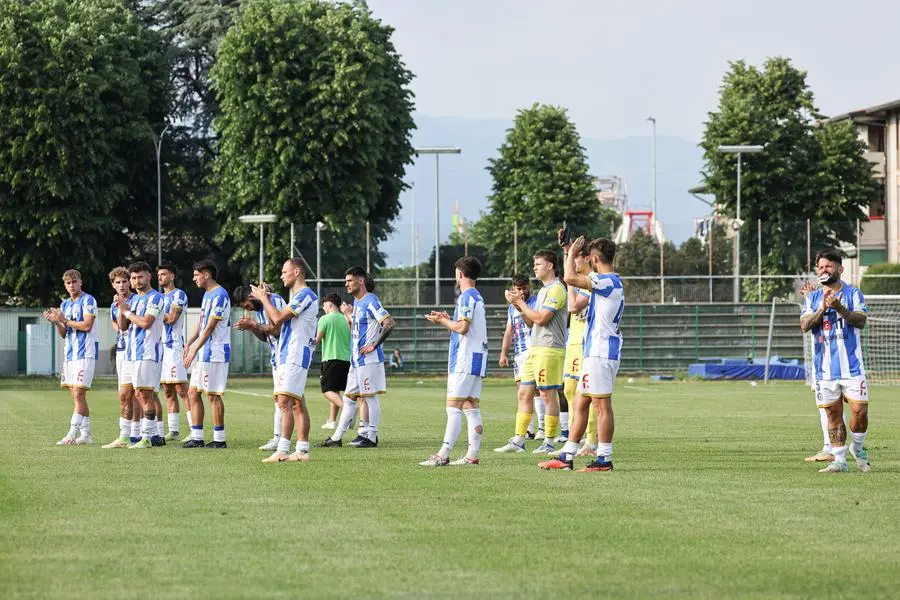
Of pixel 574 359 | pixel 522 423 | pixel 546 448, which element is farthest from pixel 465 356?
pixel 522 423

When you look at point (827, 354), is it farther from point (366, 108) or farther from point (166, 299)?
point (366, 108)

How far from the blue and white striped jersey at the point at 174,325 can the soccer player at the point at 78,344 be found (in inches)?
39.0

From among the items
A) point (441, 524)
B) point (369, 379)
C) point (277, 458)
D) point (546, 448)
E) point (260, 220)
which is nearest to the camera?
point (441, 524)

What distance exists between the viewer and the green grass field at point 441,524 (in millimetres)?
8094

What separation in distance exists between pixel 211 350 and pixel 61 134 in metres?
40.0

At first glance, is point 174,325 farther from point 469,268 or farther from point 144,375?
point 469,268

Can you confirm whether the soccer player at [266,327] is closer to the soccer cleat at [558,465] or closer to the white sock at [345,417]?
the white sock at [345,417]

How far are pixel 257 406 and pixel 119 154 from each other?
103 ft

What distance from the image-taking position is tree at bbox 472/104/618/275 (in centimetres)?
7162

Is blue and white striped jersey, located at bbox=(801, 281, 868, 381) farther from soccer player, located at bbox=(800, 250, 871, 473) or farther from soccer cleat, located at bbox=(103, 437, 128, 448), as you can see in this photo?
soccer cleat, located at bbox=(103, 437, 128, 448)

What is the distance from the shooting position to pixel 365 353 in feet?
58.9

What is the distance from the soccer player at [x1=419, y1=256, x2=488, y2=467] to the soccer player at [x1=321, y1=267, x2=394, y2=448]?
2412 millimetres

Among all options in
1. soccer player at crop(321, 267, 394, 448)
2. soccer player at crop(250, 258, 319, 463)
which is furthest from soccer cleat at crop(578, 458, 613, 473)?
soccer player at crop(321, 267, 394, 448)

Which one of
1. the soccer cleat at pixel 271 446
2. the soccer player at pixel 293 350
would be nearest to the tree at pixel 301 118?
the soccer cleat at pixel 271 446
